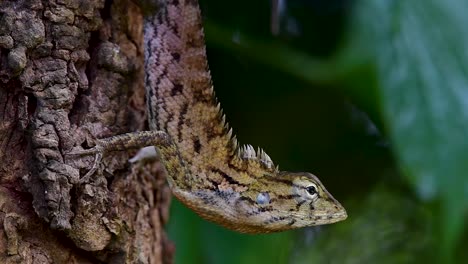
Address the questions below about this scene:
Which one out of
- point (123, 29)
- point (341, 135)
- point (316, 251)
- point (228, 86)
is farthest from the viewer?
point (316, 251)

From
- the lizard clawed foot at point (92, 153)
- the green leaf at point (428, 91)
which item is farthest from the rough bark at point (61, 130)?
the green leaf at point (428, 91)

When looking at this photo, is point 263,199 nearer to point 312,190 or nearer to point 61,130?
point 312,190

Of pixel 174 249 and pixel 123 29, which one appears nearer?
pixel 123 29

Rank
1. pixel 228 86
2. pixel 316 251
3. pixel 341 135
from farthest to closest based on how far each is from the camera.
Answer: pixel 316 251 → pixel 341 135 → pixel 228 86

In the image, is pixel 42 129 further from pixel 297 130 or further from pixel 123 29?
pixel 297 130

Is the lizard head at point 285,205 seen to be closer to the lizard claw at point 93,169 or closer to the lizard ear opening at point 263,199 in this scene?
the lizard ear opening at point 263,199

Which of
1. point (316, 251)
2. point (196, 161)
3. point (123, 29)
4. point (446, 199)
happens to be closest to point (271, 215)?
point (196, 161)
